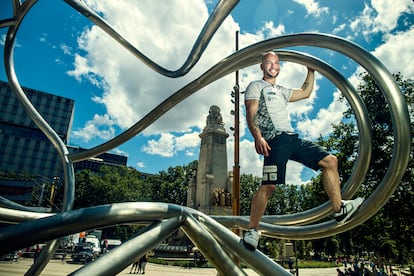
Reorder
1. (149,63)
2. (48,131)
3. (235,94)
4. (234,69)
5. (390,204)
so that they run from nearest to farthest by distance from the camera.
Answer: (234,69) < (149,63) < (48,131) < (235,94) < (390,204)

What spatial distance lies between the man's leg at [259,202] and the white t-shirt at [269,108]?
44 cm

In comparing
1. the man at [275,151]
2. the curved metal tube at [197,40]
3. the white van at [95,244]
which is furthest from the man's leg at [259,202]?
the white van at [95,244]

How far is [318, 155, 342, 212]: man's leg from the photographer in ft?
7.73

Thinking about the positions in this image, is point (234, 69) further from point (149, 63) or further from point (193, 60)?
point (149, 63)

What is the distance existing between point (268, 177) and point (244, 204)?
50.4 meters

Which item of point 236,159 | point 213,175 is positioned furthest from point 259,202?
point 213,175

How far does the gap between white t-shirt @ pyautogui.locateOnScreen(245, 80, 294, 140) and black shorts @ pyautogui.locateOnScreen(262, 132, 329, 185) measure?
81mm

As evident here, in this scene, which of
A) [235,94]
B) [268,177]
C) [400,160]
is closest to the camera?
[400,160]

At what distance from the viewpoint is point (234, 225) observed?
10.3 ft

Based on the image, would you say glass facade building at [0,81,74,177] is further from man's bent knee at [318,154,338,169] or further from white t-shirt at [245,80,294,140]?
man's bent knee at [318,154,338,169]

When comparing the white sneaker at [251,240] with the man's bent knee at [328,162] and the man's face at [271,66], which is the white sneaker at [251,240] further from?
the man's face at [271,66]

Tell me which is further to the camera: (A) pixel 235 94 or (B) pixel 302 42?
(A) pixel 235 94

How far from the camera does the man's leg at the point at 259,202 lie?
7.65ft

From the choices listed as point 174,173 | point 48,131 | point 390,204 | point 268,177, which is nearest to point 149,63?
point 48,131
